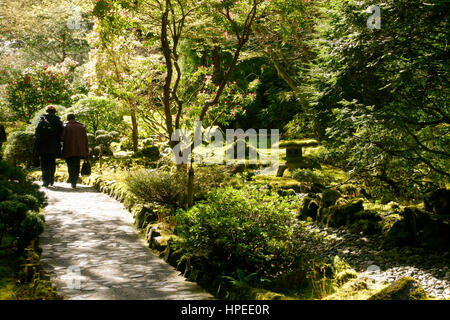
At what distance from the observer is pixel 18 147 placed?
12.7 metres

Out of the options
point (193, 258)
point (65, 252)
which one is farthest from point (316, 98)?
point (65, 252)

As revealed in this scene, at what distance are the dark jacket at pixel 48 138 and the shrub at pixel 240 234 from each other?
555cm

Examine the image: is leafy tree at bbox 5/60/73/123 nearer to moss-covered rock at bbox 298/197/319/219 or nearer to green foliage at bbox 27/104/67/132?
green foliage at bbox 27/104/67/132

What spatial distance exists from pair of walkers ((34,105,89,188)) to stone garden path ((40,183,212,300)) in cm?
174

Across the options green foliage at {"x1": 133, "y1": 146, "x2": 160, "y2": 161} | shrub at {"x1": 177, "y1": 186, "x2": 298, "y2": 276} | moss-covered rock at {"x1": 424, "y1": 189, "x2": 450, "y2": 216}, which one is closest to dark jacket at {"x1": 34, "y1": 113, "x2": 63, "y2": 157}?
green foliage at {"x1": 133, "y1": 146, "x2": 160, "y2": 161}

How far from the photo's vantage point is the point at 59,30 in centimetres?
2675

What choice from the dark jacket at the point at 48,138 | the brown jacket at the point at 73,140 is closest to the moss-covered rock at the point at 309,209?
the brown jacket at the point at 73,140

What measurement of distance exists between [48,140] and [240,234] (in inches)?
260

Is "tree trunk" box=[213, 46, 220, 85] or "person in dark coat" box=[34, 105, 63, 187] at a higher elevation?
"tree trunk" box=[213, 46, 220, 85]

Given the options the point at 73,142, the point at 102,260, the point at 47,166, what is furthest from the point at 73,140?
the point at 102,260

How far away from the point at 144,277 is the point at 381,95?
16.5 feet

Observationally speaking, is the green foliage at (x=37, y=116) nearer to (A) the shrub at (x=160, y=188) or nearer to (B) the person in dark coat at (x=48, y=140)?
(B) the person in dark coat at (x=48, y=140)

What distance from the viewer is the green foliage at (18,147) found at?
498 inches

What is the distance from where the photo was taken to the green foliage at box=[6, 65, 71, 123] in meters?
18.0
